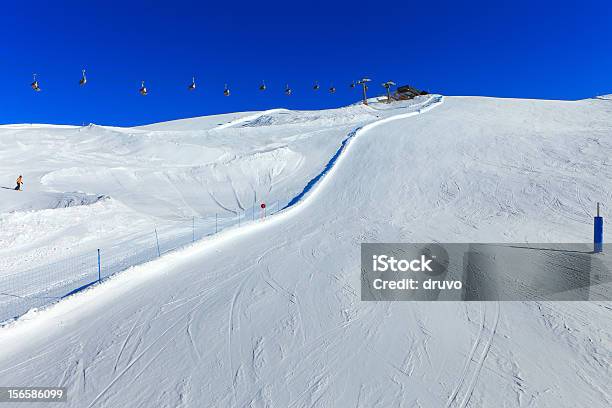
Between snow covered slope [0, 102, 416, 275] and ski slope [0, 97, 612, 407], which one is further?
snow covered slope [0, 102, 416, 275]

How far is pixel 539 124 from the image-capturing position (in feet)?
88.0

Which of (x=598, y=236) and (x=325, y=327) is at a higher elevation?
(x=598, y=236)

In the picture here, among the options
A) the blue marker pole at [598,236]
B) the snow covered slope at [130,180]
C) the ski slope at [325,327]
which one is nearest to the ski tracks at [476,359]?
the ski slope at [325,327]

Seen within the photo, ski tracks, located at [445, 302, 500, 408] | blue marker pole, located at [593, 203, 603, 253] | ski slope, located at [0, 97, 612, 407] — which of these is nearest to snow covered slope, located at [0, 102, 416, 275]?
ski slope, located at [0, 97, 612, 407]

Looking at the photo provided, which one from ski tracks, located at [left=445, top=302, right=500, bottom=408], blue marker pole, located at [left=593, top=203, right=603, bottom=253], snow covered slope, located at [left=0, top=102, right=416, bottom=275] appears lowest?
ski tracks, located at [left=445, top=302, right=500, bottom=408]

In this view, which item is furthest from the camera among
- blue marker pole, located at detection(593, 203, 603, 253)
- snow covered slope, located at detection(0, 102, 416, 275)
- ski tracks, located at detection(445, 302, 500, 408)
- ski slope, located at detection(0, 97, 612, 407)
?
snow covered slope, located at detection(0, 102, 416, 275)

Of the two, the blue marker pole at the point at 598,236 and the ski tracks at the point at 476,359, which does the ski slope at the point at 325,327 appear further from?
the blue marker pole at the point at 598,236

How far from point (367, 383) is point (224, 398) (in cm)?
178

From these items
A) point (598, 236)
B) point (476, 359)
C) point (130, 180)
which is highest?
point (130, 180)

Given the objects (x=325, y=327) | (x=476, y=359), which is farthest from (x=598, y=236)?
(x=325, y=327)

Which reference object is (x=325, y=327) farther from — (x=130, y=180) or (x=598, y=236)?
(x=130, y=180)

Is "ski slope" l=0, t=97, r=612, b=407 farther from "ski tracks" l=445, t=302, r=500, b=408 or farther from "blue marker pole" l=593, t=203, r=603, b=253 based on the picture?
"blue marker pole" l=593, t=203, r=603, b=253

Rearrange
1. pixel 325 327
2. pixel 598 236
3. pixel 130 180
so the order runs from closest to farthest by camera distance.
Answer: pixel 325 327
pixel 598 236
pixel 130 180

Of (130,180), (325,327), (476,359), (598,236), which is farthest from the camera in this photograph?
(130,180)
